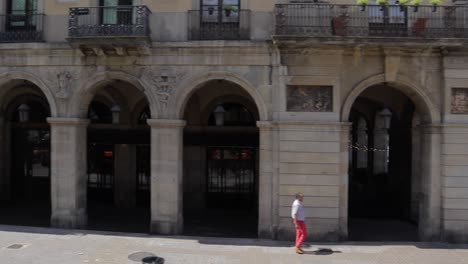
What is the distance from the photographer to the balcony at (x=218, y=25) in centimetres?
1337

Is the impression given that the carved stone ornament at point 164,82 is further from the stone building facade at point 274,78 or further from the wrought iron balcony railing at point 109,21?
the wrought iron balcony railing at point 109,21

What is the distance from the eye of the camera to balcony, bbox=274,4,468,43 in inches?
506

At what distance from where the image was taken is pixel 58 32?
14062mm

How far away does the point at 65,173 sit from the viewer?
14055mm

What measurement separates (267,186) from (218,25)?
210 inches

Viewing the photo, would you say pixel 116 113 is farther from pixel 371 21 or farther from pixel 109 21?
pixel 371 21

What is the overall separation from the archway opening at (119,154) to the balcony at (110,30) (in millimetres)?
3782

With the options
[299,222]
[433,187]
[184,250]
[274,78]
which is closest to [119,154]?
[184,250]

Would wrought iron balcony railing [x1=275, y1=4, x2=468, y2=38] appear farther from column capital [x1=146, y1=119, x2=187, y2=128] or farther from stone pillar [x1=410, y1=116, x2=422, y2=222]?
column capital [x1=146, y1=119, x2=187, y2=128]

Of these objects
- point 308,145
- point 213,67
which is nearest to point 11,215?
point 213,67

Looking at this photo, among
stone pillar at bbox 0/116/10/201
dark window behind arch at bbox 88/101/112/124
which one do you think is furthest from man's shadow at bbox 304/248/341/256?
stone pillar at bbox 0/116/10/201

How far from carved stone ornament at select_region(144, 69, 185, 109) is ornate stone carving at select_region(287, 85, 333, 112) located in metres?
3.52

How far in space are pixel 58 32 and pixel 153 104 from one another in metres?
4.06

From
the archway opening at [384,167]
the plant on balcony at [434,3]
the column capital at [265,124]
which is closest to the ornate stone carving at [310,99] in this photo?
the column capital at [265,124]
